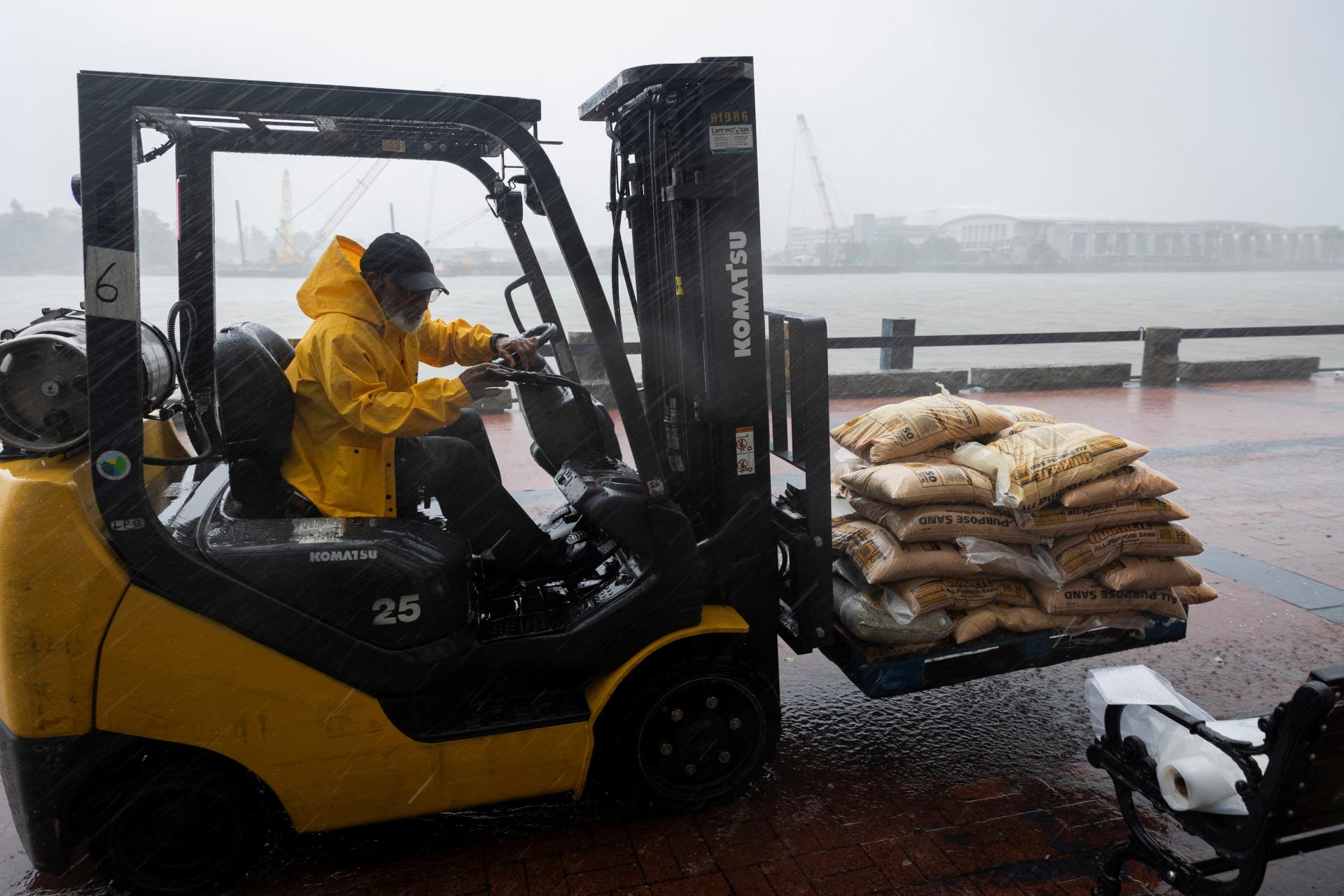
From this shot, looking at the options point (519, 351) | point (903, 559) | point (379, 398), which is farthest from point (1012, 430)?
point (379, 398)

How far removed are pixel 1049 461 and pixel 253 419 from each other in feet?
9.67

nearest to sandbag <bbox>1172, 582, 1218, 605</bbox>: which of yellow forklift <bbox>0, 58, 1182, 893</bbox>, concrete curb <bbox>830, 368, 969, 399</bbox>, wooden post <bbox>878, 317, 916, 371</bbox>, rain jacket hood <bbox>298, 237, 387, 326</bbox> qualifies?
yellow forklift <bbox>0, 58, 1182, 893</bbox>

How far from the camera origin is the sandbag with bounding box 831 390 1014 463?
401 centimetres

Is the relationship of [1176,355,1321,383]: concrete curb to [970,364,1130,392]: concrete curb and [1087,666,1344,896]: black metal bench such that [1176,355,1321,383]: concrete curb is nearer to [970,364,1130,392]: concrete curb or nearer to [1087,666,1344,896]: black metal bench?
[970,364,1130,392]: concrete curb

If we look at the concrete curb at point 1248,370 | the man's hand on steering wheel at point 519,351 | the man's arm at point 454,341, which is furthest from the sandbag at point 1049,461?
the concrete curb at point 1248,370

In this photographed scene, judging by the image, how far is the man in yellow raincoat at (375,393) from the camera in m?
2.85

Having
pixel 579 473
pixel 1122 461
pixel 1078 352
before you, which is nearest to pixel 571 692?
pixel 579 473

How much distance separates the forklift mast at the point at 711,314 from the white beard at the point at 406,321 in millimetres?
826

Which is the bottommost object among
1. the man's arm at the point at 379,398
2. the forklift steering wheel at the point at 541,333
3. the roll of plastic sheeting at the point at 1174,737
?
the roll of plastic sheeting at the point at 1174,737

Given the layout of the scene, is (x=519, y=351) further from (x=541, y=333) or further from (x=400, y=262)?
(x=400, y=262)

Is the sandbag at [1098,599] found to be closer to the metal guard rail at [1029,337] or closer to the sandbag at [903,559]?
the sandbag at [903,559]

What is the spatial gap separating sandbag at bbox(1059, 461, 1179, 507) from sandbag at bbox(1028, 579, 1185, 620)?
0.35 meters

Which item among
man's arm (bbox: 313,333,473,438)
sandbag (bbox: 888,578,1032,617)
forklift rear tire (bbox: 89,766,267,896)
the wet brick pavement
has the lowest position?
the wet brick pavement

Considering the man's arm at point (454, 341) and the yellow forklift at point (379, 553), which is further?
the man's arm at point (454, 341)
